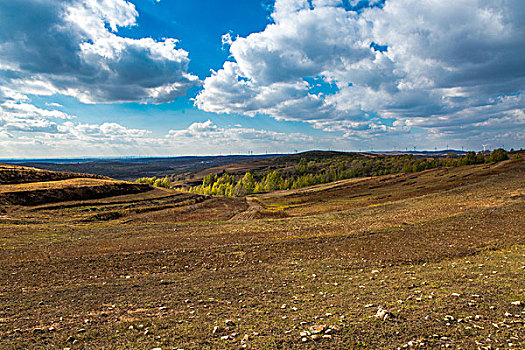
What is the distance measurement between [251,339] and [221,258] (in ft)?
48.1

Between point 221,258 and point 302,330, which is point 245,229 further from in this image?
point 302,330

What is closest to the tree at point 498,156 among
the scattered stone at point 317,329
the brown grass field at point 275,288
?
the brown grass field at point 275,288

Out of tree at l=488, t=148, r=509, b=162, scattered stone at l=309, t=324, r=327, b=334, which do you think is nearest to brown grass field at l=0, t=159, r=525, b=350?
scattered stone at l=309, t=324, r=327, b=334

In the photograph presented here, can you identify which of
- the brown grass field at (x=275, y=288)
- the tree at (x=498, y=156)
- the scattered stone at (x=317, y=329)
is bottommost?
the brown grass field at (x=275, y=288)

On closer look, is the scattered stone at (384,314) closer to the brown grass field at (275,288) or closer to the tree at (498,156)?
the brown grass field at (275,288)

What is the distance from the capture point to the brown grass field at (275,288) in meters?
9.94

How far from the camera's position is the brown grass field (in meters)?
9.94

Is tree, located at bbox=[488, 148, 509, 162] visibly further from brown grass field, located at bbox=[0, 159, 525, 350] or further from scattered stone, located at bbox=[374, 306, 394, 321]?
scattered stone, located at bbox=[374, 306, 394, 321]

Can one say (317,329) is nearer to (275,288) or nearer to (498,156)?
(275,288)

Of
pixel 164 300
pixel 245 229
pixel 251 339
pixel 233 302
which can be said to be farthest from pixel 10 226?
pixel 251 339

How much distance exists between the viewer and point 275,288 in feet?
53.5

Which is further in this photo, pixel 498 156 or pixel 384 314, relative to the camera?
pixel 498 156

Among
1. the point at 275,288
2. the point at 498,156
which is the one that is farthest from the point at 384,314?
the point at 498,156

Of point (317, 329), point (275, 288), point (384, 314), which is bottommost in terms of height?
point (275, 288)
